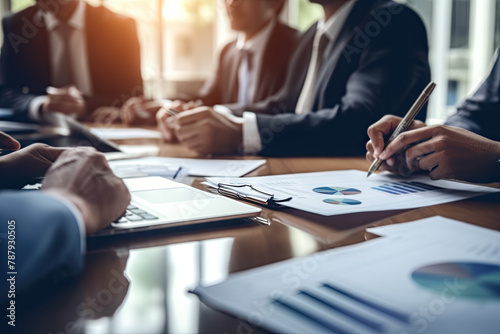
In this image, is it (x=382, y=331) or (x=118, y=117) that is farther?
(x=118, y=117)

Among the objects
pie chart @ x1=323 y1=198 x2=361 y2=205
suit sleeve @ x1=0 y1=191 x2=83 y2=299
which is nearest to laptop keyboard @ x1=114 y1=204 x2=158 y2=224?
suit sleeve @ x1=0 y1=191 x2=83 y2=299

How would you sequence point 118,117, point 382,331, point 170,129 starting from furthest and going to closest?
point 118,117 → point 170,129 → point 382,331

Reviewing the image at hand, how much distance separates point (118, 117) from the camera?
2.29 m

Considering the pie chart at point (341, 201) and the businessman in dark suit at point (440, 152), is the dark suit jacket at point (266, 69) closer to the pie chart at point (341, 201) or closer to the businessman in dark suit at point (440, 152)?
the businessman in dark suit at point (440, 152)

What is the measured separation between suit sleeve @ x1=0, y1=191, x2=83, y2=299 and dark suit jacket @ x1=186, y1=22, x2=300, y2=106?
1.92 metres

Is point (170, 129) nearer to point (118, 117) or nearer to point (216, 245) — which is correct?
point (118, 117)

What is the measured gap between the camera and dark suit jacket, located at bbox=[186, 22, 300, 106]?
230 centimetres

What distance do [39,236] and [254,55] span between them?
6.90 ft

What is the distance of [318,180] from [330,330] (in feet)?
1.81

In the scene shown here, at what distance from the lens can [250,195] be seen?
0.72m

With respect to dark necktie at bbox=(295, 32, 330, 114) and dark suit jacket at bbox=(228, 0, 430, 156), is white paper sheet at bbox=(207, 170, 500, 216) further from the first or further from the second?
dark necktie at bbox=(295, 32, 330, 114)

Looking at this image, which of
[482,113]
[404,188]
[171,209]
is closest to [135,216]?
[171,209]

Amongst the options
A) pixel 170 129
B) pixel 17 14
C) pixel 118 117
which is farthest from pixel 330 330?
pixel 17 14

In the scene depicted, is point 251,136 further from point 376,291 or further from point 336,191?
point 376,291
